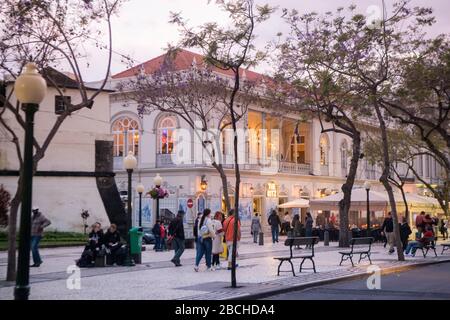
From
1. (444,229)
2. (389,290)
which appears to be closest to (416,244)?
(389,290)

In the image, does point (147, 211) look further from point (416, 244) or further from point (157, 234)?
point (416, 244)

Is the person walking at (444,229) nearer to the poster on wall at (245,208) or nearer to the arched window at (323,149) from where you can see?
the poster on wall at (245,208)

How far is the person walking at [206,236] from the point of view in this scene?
17422 mm

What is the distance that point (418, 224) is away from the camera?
28.8m

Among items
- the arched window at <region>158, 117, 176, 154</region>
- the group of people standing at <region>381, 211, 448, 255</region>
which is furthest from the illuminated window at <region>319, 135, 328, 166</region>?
the group of people standing at <region>381, 211, 448, 255</region>

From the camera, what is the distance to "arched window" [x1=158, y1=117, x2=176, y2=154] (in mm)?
43969

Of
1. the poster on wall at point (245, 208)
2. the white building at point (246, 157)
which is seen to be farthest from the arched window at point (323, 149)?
the poster on wall at point (245, 208)

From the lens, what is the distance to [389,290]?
44.8 ft

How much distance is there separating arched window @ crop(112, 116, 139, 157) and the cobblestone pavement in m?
24.2

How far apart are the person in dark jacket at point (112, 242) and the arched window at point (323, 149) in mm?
38282

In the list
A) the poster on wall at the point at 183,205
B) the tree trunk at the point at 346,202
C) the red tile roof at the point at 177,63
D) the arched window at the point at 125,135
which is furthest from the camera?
the arched window at the point at 125,135
